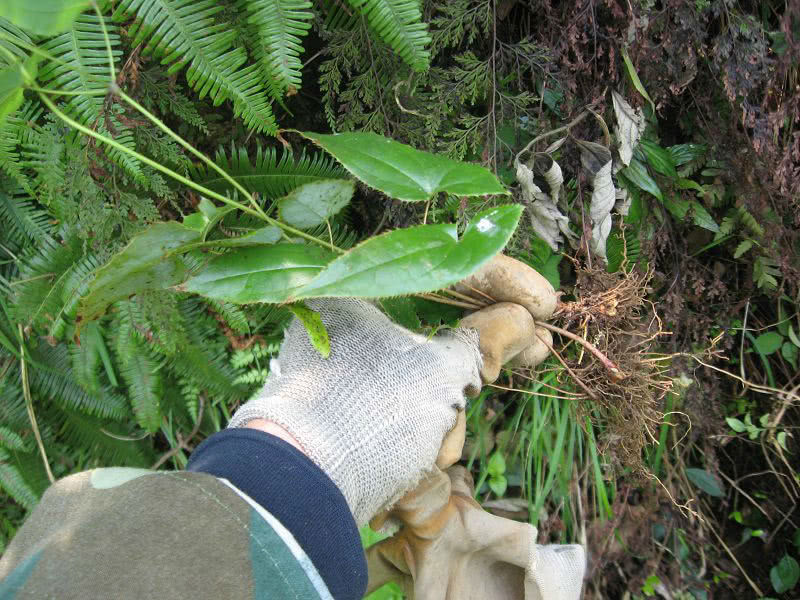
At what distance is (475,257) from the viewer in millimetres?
768

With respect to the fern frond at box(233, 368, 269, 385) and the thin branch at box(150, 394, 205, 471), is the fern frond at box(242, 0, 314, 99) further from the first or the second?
the thin branch at box(150, 394, 205, 471)

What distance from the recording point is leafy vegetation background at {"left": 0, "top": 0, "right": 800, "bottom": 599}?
138 cm

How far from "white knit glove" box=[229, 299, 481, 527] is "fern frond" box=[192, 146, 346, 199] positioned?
509 millimetres

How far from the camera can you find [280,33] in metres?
1.22

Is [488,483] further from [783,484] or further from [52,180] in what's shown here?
[52,180]

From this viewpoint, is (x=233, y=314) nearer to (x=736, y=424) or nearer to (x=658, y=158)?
(x=658, y=158)

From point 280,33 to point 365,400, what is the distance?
31.8 inches

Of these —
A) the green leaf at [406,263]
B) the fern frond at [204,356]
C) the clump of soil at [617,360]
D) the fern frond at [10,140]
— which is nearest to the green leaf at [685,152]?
the clump of soil at [617,360]

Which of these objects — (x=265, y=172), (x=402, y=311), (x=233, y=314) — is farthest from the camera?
(x=233, y=314)

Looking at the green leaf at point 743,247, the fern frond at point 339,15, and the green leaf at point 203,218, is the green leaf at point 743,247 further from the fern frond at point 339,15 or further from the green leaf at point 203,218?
the green leaf at point 203,218

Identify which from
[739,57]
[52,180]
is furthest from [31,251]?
[739,57]

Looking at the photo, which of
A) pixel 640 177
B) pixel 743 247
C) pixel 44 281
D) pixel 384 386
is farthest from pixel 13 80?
pixel 743 247

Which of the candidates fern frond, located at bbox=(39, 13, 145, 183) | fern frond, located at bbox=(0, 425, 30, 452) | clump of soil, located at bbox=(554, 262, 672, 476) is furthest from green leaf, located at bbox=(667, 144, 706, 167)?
fern frond, located at bbox=(0, 425, 30, 452)

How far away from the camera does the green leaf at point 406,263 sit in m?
0.73
